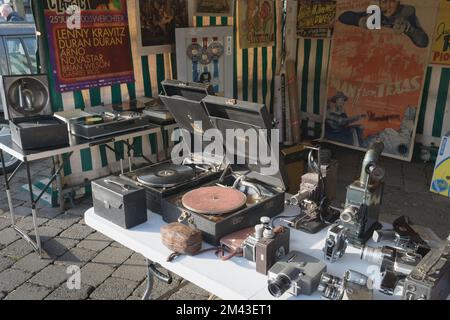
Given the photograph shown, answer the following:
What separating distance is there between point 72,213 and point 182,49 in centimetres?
204

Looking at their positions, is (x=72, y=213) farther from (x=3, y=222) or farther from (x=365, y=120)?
(x=365, y=120)

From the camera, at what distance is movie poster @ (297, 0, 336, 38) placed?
19.0 feet

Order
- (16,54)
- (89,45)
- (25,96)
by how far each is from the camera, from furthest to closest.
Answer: (16,54)
(89,45)
(25,96)

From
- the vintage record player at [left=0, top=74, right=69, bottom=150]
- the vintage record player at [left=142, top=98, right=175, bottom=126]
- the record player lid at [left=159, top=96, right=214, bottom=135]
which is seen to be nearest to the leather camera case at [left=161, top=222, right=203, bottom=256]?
the record player lid at [left=159, top=96, right=214, bottom=135]

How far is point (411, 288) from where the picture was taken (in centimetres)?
133

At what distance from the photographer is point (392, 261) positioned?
1.59 meters

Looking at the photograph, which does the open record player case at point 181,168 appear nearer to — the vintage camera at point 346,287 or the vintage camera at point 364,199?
the vintage camera at point 364,199

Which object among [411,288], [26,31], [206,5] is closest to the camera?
[411,288]

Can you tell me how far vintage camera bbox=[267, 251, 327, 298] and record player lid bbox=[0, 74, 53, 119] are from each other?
2.28 m

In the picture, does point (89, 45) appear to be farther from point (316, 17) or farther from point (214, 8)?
point (316, 17)

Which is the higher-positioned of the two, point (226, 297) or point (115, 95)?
point (115, 95)

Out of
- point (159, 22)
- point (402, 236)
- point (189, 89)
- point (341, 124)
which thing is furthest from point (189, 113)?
point (341, 124)

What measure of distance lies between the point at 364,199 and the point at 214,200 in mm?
652
